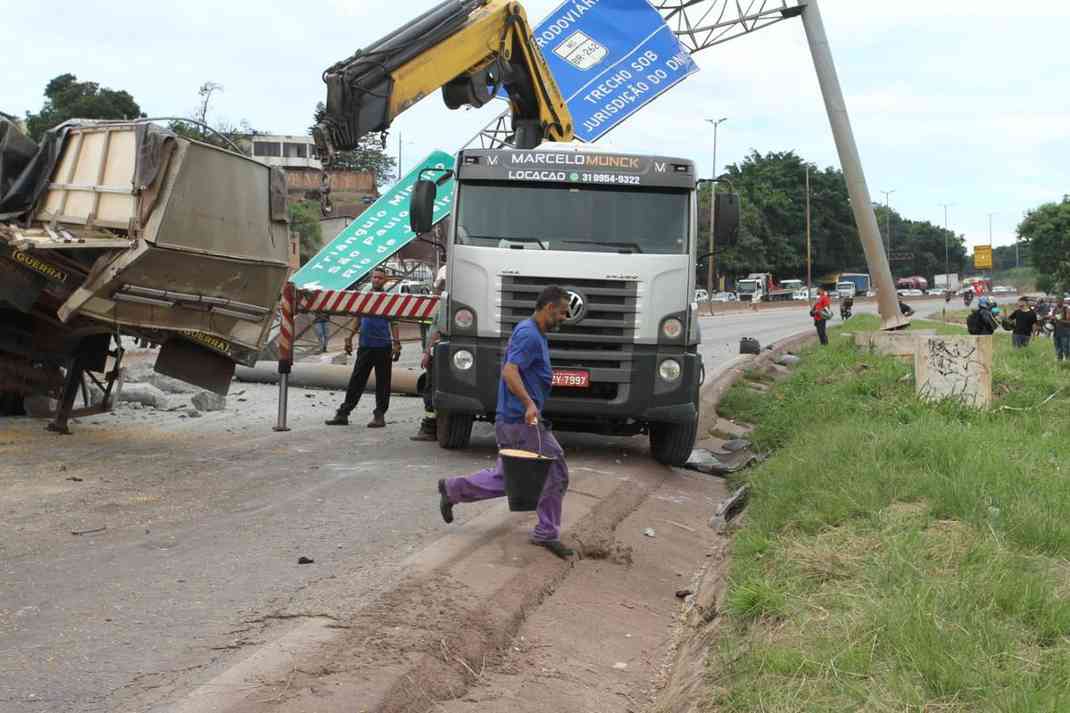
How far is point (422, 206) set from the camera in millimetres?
11008

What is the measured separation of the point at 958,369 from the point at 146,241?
29.3 feet

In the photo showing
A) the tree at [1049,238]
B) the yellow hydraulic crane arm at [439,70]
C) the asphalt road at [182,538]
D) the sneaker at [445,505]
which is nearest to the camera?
the asphalt road at [182,538]

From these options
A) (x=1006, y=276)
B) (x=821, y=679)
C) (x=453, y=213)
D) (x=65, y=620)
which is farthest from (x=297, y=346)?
(x=1006, y=276)

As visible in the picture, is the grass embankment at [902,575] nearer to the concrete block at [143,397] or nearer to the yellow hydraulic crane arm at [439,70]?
the yellow hydraulic crane arm at [439,70]

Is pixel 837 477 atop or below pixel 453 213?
below

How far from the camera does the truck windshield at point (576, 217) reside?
35.7 ft

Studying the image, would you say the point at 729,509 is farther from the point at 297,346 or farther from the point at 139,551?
the point at 297,346

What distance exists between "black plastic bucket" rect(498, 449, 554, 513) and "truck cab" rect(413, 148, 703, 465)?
3.53m

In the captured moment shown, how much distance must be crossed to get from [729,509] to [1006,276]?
161 meters

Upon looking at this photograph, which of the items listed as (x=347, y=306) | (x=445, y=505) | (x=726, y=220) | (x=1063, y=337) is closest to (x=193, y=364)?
(x=347, y=306)

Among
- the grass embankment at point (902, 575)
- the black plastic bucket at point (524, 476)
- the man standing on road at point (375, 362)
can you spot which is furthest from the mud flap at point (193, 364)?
the black plastic bucket at point (524, 476)

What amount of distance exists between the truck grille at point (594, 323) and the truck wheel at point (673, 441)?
1.15m

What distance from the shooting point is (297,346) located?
26797 mm

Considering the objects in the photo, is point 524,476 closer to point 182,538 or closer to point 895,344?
point 182,538
